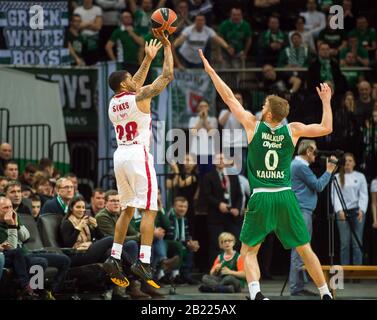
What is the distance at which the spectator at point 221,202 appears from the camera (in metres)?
19.1

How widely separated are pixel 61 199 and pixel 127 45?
18.4 ft

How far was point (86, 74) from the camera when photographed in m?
21.6

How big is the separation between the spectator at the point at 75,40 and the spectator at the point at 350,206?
543 cm

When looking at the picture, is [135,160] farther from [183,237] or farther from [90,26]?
[90,26]

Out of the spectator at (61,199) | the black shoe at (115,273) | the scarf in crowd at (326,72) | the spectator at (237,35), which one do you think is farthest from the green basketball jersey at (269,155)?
the spectator at (237,35)

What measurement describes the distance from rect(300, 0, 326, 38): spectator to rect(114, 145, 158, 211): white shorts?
Answer: 10.1 m

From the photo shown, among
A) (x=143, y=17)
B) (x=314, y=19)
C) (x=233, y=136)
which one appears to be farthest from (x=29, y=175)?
(x=314, y=19)

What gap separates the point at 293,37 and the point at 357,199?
162 inches

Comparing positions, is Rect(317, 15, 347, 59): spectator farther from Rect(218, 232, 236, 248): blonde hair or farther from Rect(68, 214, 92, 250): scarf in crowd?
Rect(68, 214, 92, 250): scarf in crowd

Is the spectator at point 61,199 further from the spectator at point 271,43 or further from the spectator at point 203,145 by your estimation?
the spectator at point 271,43

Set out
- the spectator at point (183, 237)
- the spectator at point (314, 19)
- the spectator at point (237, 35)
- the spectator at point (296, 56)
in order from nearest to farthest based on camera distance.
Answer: the spectator at point (183, 237)
the spectator at point (296, 56)
the spectator at point (237, 35)
the spectator at point (314, 19)

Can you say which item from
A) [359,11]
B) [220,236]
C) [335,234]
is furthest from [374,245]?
[359,11]

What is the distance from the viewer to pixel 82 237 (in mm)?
16344
